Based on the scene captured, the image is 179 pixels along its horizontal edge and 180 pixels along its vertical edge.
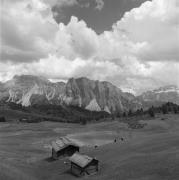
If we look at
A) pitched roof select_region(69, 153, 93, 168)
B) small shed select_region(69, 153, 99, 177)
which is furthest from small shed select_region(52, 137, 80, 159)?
small shed select_region(69, 153, 99, 177)

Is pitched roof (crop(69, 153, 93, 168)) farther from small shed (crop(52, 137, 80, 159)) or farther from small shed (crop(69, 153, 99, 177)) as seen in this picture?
small shed (crop(52, 137, 80, 159))

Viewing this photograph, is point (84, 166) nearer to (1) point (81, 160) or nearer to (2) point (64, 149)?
(1) point (81, 160)

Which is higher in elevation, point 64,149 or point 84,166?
point 64,149

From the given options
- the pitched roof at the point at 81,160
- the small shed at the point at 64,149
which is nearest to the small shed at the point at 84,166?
the pitched roof at the point at 81,160

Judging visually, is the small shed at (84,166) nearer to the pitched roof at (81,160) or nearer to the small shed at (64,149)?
the pitched roof at (81,160)

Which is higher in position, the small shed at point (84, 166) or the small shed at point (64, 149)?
the small shed at point (64, 149)

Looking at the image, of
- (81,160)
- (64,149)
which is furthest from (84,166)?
(64,149)

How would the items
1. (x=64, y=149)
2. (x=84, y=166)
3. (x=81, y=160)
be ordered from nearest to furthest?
(x=84, y=166) → (x=81, y=160) → (x=64, y=149)

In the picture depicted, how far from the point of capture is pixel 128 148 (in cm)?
7856

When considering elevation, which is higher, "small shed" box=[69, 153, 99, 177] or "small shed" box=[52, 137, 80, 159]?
"small shed" box=[52, 137, 80, 159]

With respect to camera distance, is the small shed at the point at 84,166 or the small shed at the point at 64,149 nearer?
the small shed at the point at 84,166

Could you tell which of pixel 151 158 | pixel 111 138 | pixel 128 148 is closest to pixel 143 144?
pixel 128 148

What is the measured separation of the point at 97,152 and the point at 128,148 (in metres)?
8.62

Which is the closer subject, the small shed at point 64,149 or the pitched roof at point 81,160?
the pitched roof at point 81,160
